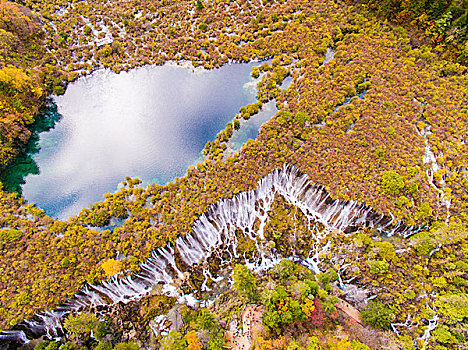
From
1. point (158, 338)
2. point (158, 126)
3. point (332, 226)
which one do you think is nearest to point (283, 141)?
point (332, 226)

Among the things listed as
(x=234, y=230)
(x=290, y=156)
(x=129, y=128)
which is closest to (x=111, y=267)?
(x=234, y=230)

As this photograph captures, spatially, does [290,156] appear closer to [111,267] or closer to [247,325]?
[247,325]

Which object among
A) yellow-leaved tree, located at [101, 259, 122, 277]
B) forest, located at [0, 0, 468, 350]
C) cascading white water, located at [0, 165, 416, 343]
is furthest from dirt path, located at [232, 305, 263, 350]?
yellow-leaved tree, located at [101, 259, 122, 277]

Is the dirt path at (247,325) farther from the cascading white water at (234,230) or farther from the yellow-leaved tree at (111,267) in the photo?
the yellow-leaved tree at (111,267)

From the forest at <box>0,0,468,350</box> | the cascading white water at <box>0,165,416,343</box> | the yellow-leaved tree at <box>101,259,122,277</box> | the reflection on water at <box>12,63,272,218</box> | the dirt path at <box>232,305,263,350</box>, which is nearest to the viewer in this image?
the forest at <box>0,0,468,350</box>

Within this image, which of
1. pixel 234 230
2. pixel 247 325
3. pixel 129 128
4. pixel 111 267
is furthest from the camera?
pixel 129 128

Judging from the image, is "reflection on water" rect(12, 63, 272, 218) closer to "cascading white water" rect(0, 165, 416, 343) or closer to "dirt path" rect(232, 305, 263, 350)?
"cascading white water" rect(0, 165, 416, 343)
